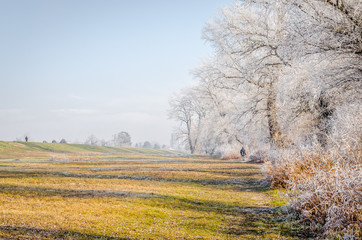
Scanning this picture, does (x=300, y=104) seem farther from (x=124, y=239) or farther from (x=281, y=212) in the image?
(x=124, y=239)

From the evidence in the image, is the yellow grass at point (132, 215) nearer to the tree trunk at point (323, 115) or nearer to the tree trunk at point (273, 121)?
the tree trunk at point (323, 115)

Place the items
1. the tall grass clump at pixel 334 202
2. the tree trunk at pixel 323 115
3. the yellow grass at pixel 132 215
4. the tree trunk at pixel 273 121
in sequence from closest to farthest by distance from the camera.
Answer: the tall grass clump at pixel 334 202 → the yellow grass at pixel 132 215 → the tree trunk at pixel 323 115 → the tree trunk at pixel 273 121

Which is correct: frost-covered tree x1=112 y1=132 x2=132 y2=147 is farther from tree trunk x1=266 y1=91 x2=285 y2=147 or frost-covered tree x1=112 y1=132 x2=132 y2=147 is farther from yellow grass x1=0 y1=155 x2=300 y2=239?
yellow grass x1=0 y1=155 x2=300 y2=239

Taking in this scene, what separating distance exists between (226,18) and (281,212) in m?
14.3

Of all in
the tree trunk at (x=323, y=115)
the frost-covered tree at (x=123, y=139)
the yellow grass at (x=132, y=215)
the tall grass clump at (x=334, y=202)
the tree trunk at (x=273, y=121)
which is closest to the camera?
the tall grass clump at (x=334, y=202)

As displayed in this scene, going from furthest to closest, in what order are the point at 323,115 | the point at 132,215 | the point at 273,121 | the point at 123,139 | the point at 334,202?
the point at 123,139 → the point at 273,121 → the point at 323,115 → the point at 132,215 → the point at 334,202

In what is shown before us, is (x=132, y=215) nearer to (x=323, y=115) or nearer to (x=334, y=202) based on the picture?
(x=334, y=202)

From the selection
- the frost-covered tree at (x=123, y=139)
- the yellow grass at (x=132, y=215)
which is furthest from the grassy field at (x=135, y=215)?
the frost-covered tree at (x=123, y=139)

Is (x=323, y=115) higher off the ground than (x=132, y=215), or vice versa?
(x=323, y=115)

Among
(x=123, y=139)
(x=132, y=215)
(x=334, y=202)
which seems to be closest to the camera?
(x=334, y=202)

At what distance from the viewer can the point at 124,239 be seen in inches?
239

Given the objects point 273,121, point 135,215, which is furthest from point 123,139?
point 135,215

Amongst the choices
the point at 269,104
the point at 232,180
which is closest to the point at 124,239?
the point at 232,180

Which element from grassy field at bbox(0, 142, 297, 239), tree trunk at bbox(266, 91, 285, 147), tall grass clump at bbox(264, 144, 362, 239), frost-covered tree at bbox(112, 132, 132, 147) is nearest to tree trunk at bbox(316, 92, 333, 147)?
tree trunk at bbox(266, 91, 285, 147)
